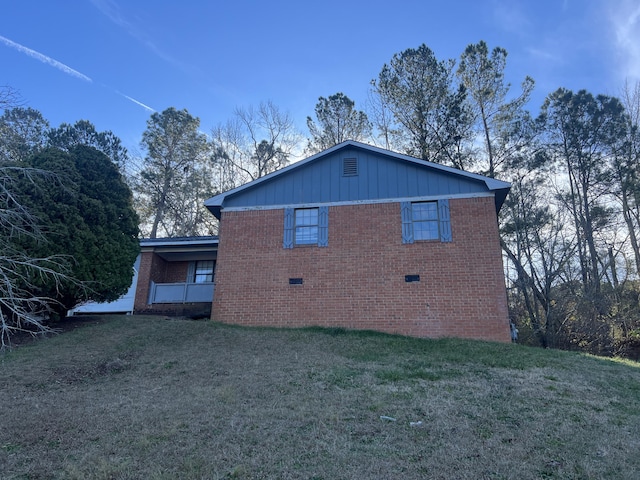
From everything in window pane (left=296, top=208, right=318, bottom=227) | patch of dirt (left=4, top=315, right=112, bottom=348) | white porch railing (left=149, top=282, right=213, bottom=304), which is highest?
window pane (left=296, top=208, right=318, bottom=227)

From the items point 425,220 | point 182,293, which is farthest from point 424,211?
point 182,293

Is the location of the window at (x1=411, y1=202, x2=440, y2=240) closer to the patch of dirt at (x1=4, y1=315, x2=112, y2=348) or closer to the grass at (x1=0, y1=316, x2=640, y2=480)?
the grass at (x1=0, y1=316, x2=640, y2=480)

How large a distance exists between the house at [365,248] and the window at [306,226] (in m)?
0.03

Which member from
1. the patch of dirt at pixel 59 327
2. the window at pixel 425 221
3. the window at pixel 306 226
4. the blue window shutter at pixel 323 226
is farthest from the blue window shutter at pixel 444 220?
the patch of dirt at pixel 59 327

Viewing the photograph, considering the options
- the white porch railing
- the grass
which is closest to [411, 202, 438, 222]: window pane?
the grass

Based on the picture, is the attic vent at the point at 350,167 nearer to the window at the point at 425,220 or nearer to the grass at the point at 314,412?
the window at the point at 425,220

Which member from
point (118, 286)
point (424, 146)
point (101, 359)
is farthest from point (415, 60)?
point (101, 359)

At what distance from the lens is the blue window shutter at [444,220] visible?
1261 cm

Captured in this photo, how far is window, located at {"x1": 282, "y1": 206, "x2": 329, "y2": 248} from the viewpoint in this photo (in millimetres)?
13461

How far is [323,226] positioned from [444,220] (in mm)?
3565

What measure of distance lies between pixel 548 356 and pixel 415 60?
1761 centimetres

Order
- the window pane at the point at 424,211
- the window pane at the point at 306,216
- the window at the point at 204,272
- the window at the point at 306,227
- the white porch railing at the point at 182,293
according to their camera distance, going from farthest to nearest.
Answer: the window at the point at 204,272 < the white porch railing at the point at 182,293 < the window pane at the point at 306,216 < the window at the point at 306,227 < the window pane at the point at 424,211

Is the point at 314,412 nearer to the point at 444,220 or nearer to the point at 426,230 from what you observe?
the point at 426,230

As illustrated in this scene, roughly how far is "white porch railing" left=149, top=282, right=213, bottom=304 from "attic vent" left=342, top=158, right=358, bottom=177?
679cm
